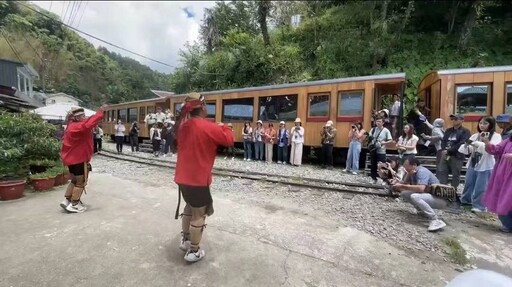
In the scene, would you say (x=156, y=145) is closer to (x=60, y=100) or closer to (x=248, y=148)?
(x=248, y=148)

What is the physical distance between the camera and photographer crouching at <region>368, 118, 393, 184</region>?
7.56 metres

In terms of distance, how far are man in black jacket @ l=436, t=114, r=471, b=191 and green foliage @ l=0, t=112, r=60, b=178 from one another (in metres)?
8.02

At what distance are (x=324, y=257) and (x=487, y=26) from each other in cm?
1950

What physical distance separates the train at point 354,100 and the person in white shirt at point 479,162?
3.65m

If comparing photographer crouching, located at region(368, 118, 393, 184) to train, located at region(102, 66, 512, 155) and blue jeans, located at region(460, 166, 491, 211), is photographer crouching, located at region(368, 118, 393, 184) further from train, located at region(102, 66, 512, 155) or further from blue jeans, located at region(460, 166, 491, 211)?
blue jeans, located at region(460, 166, 491, 211)

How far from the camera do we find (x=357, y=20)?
19.9 meters

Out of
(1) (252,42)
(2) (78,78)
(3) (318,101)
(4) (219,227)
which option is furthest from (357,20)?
Result: (2) (78,78)

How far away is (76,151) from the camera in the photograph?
4695mm

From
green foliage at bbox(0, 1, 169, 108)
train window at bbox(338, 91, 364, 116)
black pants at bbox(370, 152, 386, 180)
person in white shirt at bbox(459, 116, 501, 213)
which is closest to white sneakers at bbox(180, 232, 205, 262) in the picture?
person in white shirt at bbox(459, 116, 501, 213)

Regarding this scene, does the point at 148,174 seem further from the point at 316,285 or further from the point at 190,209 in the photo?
the point at 316,285

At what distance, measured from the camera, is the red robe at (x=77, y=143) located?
461 cm

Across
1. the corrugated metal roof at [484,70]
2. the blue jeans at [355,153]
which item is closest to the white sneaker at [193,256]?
the blue jeans at [355,153]

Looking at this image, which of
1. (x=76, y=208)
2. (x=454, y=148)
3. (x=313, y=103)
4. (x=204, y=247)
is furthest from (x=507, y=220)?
(x=313, y=103)

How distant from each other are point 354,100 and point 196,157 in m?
7.66
